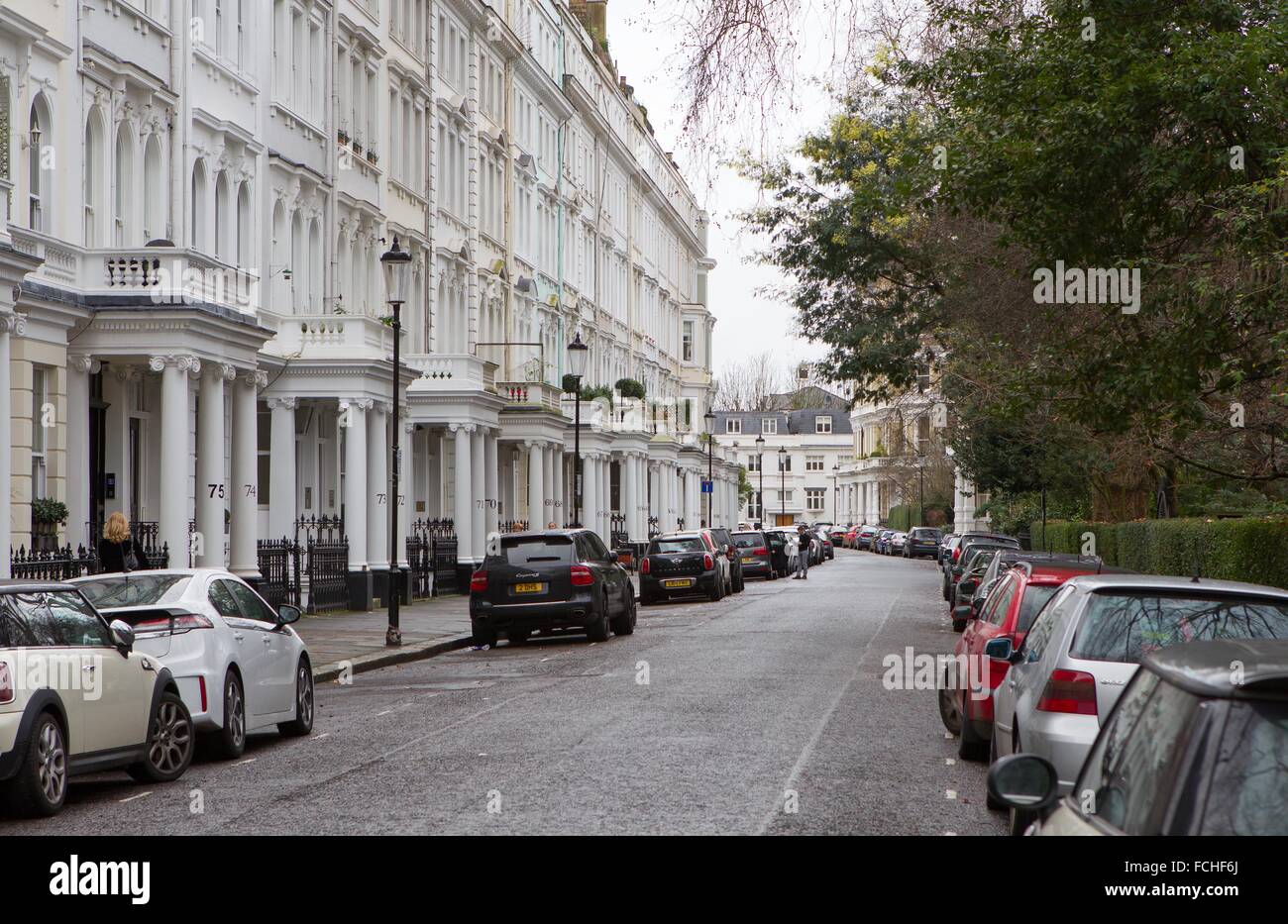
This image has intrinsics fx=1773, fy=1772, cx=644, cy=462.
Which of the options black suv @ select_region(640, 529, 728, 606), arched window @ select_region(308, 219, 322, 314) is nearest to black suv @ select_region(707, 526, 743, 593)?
black suv @ select_region(640, 529, 728, 606)

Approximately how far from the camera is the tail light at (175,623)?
13.5 meters

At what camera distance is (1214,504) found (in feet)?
112

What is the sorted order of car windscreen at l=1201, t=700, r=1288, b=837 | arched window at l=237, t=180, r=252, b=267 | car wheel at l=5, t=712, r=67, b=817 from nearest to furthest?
car windscreen at l=1201, t=700, r=1288, b=837, car wheel at l=5, t=712, r=67, b=817, arched window at l=237, t=180, r=252, b=267

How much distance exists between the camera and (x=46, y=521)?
78.0 ft

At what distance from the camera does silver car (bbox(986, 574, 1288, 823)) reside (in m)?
9.25

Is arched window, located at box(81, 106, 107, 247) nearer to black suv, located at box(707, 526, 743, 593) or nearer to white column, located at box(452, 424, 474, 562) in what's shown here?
white column, located at box(452, 424, 474, 562)

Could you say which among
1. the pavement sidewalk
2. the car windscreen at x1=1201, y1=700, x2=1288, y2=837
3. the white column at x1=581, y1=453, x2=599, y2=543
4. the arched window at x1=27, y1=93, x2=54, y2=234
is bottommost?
the pavement sidewalk

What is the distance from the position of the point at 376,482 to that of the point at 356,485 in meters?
1.76

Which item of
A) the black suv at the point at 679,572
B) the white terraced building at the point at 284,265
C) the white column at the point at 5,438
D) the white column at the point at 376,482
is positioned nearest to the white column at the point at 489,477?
the white terraced building at the point at 284,265

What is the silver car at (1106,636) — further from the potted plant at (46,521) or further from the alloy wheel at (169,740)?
the potted plant at (46,521)

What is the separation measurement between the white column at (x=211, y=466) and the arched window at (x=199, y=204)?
3.63 meters

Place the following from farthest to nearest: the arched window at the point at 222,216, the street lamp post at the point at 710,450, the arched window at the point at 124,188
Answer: the street lamp post at the point at 710,450 < the arched window at the point at 222,216 < the arched window at the point at 124,188

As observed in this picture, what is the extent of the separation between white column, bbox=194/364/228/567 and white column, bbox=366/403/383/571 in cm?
763
